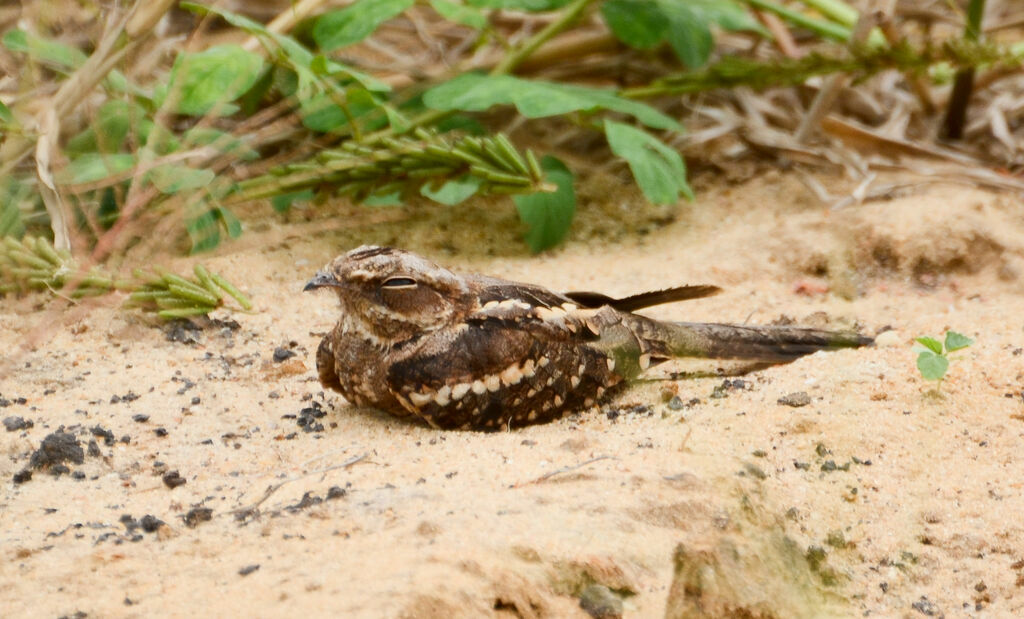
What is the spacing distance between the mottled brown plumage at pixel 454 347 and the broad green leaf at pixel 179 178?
1.38 feet

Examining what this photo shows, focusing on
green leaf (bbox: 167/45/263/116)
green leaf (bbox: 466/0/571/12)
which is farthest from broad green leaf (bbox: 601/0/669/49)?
green leaf (bbox: 167/45/263/116)

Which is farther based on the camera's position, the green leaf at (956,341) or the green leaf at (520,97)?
the green leaf at (520,97)

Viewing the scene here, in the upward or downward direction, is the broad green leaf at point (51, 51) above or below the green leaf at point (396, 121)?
above

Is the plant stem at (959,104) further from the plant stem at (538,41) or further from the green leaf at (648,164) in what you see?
the plant stem at (538,41)

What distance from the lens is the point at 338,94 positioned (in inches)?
145

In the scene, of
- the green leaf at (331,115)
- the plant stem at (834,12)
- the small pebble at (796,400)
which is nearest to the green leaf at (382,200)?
the green leaf at (331,115)

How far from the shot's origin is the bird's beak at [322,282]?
2791 millimetres

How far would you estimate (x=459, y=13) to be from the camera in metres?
Answer: 4.10

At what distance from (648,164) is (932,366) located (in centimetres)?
150

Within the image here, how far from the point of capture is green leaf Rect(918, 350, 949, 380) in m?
2.74

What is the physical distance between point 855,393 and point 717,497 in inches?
28.6

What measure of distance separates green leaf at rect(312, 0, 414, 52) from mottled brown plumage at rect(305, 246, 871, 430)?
53.3 inches

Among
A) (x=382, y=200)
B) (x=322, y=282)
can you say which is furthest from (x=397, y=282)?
(x=382, y=200)

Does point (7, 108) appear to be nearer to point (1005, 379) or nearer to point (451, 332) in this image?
point (451, 332)
